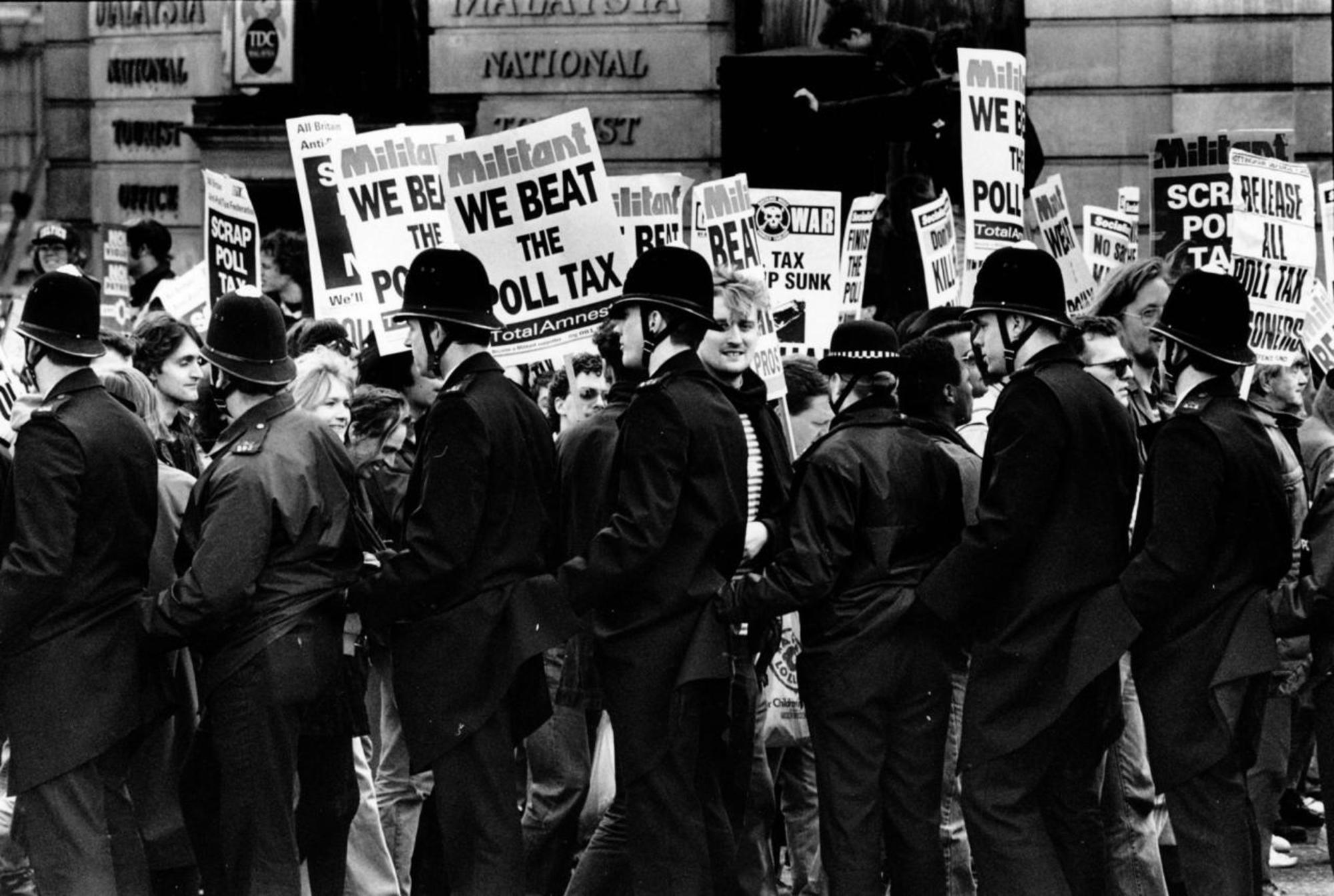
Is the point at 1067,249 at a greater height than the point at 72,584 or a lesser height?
greater

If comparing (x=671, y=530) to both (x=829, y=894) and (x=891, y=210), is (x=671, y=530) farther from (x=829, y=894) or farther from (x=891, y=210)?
(x=891, y=210)

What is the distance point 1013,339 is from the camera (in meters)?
7.66

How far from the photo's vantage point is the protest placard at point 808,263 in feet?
36.8

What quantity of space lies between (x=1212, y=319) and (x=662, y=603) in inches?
78.8

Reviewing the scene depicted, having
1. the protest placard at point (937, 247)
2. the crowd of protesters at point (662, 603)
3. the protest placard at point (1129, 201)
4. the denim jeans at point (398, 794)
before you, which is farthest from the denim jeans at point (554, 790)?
the protest placard at point (1129, 201)

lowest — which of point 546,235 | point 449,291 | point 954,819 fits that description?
point 954,819

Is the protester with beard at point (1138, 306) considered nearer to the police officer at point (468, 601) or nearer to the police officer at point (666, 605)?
the police officer at point (666, 605)

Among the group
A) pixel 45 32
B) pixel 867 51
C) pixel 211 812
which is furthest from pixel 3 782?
pixel 45 32

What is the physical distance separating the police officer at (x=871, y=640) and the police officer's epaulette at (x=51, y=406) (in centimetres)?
220

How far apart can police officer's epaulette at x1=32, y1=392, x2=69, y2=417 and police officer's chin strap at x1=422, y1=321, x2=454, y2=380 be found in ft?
3.73

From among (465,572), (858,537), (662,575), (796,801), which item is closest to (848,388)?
(858,537)

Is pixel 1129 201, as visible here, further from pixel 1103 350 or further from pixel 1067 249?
pixel 1103 350

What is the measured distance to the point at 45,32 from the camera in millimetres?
21719

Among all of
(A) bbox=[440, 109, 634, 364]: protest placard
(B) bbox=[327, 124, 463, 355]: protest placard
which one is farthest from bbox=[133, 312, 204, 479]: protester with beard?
(A) bbox=[440, 109, 634, 364]: protest placard
